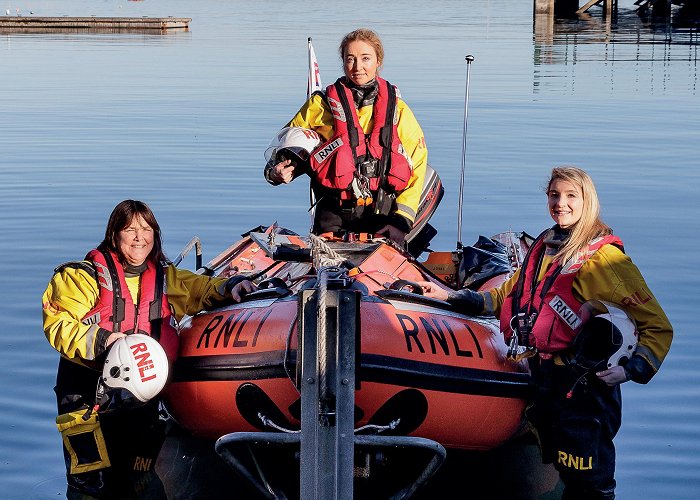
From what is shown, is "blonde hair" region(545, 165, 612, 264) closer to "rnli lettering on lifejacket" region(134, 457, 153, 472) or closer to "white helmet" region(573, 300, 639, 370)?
"white helmet" region(573, 300, 639, 370)

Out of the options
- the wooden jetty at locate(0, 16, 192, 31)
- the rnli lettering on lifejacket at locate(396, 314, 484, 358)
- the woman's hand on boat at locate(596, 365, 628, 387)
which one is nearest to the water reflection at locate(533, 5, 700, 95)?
the wooden jetty at locate(0, 16, 192, 31)

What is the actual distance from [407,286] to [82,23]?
28.6 m

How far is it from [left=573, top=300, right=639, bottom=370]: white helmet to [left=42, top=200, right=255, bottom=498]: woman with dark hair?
153cm

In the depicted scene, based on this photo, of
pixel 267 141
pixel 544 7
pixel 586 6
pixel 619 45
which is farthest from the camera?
pixel 586 6

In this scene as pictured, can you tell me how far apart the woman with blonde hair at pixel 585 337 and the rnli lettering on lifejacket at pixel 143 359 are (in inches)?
51.3

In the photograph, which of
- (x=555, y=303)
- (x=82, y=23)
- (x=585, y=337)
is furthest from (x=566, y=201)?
(x=82, y=23)

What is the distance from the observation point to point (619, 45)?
25.1 m

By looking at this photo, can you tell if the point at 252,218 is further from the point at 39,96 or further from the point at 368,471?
the point at 39,96

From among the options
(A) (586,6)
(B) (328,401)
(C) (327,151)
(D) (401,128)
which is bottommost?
(B) (328,401)

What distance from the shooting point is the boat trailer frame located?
12.7ft

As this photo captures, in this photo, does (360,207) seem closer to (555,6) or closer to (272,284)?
(272,284)

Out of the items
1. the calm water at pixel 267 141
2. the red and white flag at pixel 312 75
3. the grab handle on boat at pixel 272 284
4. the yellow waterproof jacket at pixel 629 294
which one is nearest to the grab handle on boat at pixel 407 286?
the grab handle on boat at pixel 272 284

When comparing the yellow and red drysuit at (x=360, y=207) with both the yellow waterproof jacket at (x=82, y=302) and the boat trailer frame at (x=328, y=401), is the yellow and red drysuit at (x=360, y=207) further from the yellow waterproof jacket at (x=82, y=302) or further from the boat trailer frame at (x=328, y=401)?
the boat trailer frame at (x=328, y=401)

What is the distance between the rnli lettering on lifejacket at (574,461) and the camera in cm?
400
